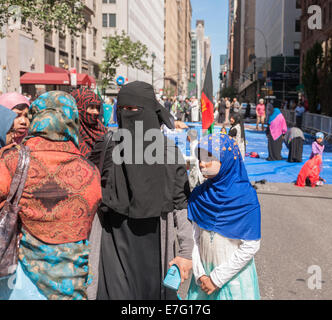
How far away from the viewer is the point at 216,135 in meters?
3.21

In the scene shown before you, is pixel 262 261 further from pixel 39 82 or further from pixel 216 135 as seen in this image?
pixel 39 82

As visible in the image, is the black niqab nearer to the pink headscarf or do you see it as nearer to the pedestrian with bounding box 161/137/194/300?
the pedestrian with bounding box 161/137/194/300

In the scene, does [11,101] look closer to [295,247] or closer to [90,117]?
[90,117]

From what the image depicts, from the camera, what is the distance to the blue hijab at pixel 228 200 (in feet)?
10.1

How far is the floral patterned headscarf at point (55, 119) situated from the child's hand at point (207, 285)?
122 centimetres

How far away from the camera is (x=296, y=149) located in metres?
17.1

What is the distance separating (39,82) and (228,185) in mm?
30486

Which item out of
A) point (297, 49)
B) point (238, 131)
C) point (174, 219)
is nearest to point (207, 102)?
point (174, 219)

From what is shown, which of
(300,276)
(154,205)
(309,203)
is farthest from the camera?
(309,203)

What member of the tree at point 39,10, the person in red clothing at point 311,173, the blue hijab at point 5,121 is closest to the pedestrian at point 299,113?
the tree at point 39,10

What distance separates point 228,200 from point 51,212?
1.10 m

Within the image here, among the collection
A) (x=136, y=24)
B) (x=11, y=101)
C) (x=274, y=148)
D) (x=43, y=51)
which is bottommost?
(x=274, y=148)

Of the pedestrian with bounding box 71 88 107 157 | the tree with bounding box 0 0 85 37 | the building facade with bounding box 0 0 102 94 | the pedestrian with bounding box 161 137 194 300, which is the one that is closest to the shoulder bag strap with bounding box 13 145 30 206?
the pedestrian with bounding box 161 137 194 300
